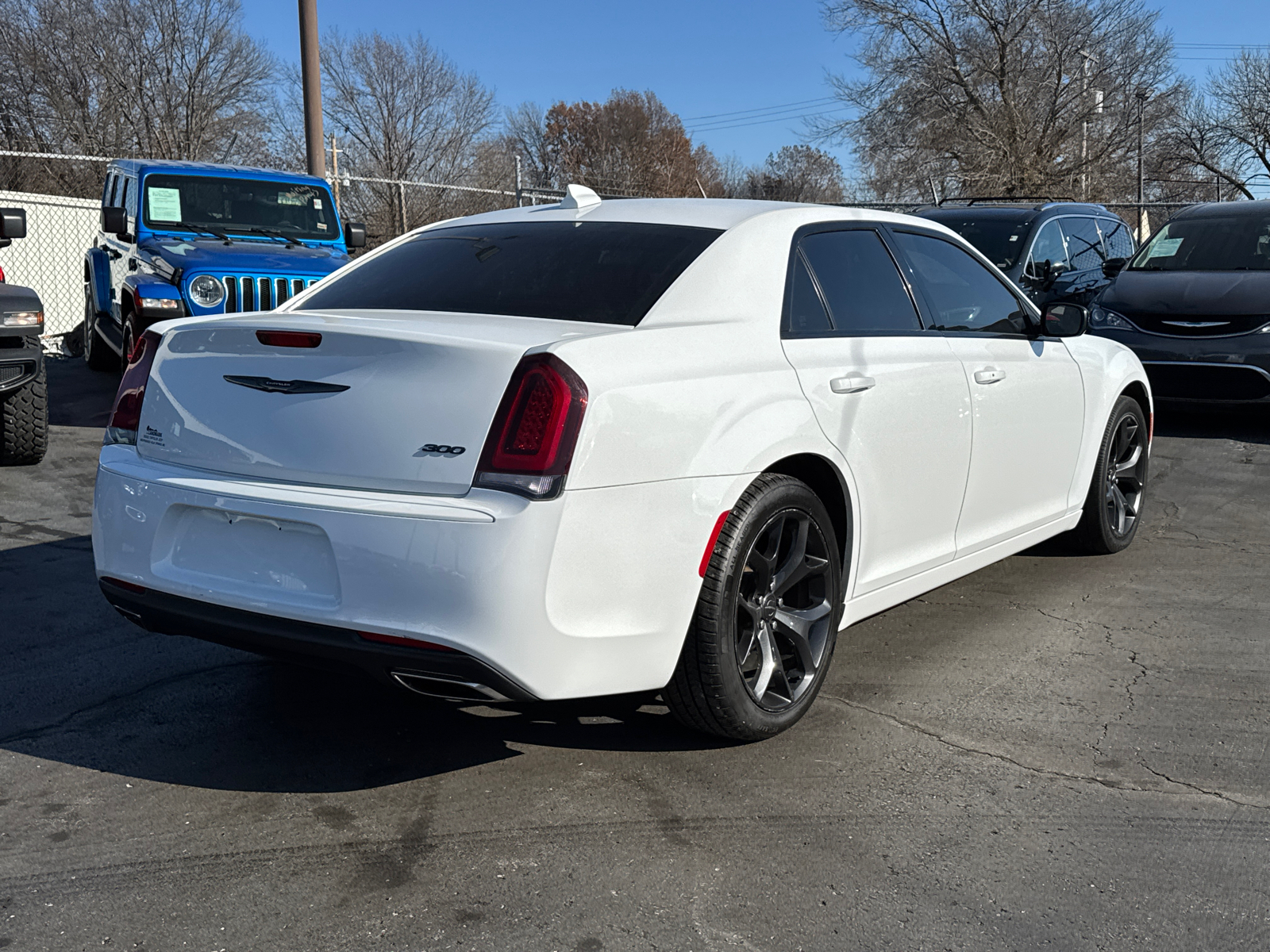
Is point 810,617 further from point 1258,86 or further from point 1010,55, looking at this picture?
point 1258,86

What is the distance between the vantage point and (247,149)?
39.0 meters

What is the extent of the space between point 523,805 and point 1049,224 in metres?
9.92

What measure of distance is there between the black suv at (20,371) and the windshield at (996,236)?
24.8 feet

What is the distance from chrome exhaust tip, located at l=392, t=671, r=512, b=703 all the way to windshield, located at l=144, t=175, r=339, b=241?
8.56 m

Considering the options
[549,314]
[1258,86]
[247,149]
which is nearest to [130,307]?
[549,314]

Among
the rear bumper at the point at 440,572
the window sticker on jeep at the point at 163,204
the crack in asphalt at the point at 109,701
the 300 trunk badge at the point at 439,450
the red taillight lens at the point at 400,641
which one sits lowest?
the crack in asphalt at the point at 109,701

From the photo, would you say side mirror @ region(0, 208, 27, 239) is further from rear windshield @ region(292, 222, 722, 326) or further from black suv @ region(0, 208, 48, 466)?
rear windshield @ region(292, 222, 722, 326)

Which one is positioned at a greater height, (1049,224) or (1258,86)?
(1258,86)

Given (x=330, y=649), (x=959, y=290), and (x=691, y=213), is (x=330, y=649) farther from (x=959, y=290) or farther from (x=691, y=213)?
(x=959, y=290)

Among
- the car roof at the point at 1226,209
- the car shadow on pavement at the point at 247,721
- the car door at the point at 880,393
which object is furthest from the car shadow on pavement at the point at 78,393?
the car roof at the point at 1226,209

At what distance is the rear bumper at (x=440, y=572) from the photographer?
2832mm

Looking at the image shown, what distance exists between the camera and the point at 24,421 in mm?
7609

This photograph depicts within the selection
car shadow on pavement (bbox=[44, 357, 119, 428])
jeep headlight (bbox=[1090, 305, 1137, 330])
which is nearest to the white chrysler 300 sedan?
jeep headlight (bbox=[1090, 305, 1137, 330])

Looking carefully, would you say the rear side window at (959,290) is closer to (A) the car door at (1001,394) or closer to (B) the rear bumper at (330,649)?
(A) the car door at (1001,394)
